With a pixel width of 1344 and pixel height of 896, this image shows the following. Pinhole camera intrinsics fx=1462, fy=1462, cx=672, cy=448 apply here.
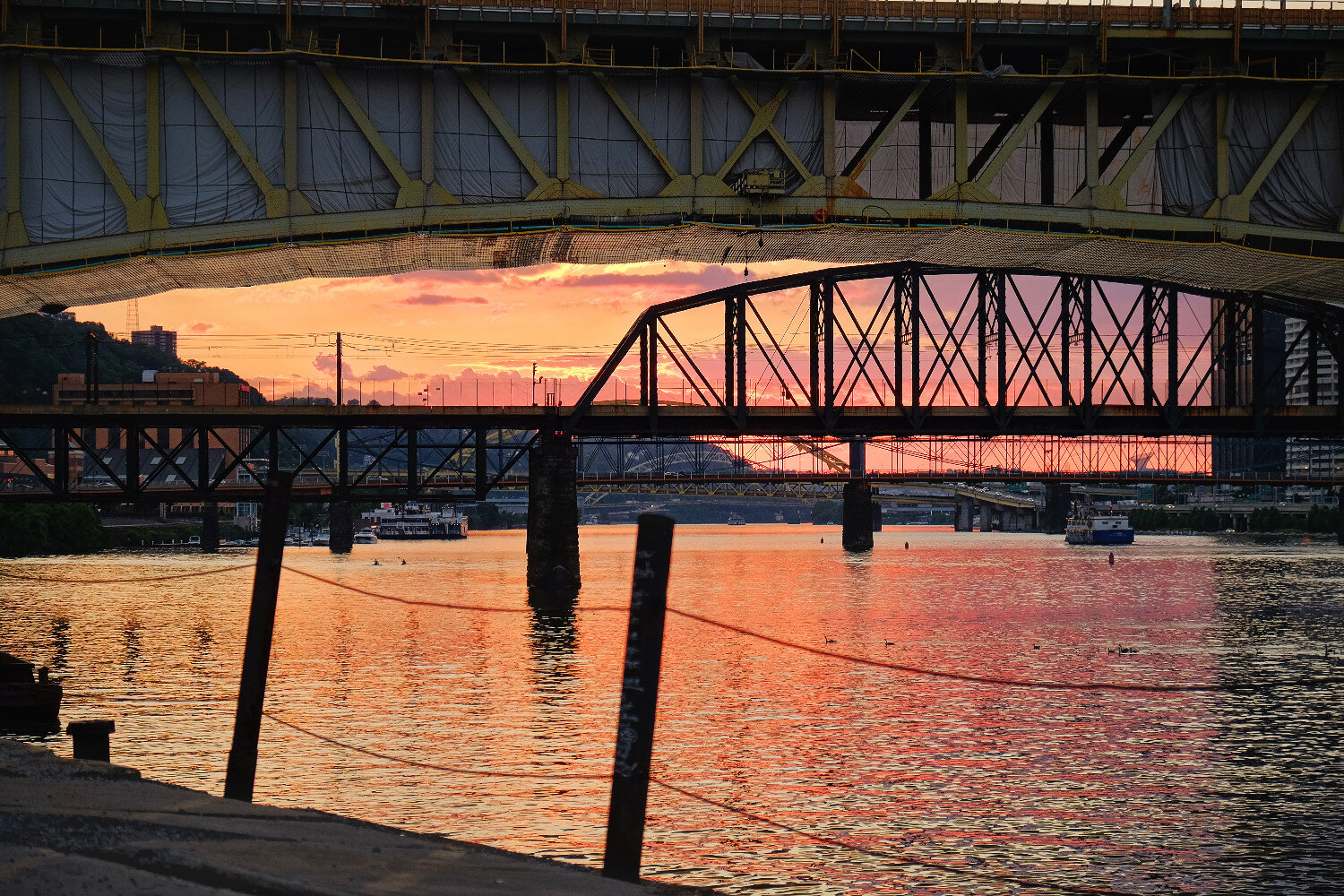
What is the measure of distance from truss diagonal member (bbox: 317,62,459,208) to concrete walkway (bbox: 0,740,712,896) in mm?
16227

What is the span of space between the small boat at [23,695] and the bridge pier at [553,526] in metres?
49.1

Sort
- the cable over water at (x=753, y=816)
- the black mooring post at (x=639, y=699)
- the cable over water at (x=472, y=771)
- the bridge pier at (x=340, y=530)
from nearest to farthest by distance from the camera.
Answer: the black mooring post at (x=639, y=699)
the cable over water at (x=753, y=816)
the cable over water at (x=472, y=771)
the bridge pier at (x=340, y=530)

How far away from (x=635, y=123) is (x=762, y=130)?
2.77 meters

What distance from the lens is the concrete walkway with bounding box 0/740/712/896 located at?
40.8 ft

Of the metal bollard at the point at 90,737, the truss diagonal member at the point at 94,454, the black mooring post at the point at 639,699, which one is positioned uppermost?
the truss diagonal member at the point at 94,454

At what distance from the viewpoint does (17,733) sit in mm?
32562

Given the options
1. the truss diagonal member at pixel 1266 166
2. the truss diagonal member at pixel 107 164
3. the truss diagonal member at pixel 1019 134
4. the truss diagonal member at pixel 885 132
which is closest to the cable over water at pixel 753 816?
the truss diagonal member at pixel 107 164

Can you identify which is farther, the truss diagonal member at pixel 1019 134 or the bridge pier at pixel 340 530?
the bridge pier at pixel 340 530

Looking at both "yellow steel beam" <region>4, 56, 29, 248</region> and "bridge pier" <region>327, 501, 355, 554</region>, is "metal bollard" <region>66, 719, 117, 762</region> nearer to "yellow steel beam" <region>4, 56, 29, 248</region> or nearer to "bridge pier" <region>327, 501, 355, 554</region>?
"yellow steel beam" <region>4, 56, 29, 248</region>

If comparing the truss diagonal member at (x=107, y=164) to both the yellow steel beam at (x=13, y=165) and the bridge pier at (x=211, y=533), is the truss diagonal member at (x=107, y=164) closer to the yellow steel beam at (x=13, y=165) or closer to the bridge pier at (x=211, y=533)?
the yellow steel beam at (x=13, y=165)

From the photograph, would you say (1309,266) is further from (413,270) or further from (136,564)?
(136,564)

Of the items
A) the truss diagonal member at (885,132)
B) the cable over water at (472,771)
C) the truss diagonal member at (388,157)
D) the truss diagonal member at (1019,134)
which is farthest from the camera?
the truss diagonal member at (1019,134)

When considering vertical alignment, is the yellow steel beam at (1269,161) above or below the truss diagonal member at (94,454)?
above

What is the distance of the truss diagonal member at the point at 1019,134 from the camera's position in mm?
32188
